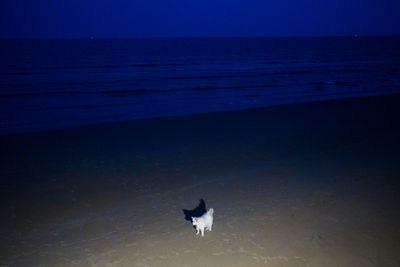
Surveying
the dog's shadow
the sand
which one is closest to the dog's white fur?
the sand

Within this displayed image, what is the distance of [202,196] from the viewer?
824 cm

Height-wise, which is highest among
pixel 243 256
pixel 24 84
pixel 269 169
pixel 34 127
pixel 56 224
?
pixel 24 84

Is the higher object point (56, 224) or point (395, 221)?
point (56, 224)

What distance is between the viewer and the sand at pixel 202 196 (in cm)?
605

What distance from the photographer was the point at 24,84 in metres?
30.8

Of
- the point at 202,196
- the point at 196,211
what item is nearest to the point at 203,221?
the point at 196,211

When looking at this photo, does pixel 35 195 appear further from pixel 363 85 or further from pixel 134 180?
pixel 363 85

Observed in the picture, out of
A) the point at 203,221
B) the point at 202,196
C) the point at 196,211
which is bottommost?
the point at 203,221

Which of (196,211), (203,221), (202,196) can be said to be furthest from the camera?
(202,196)

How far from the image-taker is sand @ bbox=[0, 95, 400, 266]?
6.05m

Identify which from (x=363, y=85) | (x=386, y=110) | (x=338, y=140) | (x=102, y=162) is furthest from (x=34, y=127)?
(x=363, y=85)

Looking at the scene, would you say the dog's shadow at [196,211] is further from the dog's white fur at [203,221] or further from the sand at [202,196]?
the dog's white fur at [203,221]

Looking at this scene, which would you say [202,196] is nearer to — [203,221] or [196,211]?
[196,211]

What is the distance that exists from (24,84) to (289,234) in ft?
98.0
